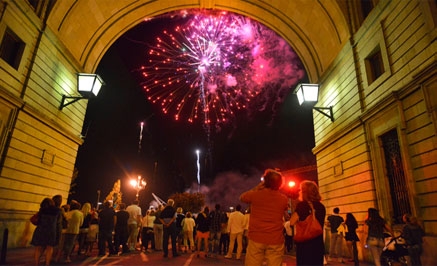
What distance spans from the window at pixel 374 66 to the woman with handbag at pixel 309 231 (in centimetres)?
842

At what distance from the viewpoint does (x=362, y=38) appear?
35.0ft

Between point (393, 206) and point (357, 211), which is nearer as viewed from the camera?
point (393, 206)

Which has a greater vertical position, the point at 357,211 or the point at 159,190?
the point at 159,190

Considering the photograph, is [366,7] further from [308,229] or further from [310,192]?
[308,229]

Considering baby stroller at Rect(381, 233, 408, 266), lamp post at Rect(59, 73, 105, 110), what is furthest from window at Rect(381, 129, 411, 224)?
lamp post at Rect(59, 73, 105, 110)

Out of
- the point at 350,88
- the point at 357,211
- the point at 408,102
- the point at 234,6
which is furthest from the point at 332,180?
the point at 234,6

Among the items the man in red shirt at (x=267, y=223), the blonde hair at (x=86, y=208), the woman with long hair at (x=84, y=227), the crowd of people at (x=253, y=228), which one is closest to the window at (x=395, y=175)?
the crowd of people at (x=253, y=228)

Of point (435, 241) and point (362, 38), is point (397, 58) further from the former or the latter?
point (435, 241)

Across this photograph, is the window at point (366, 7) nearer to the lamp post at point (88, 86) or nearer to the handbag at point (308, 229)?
the handbag at point (308, 229)

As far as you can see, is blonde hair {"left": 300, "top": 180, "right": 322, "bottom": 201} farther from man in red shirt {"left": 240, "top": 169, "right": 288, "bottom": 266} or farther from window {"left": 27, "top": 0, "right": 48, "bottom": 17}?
window {"left": 27, "top": 0, "right": 48, "bottom": 17}

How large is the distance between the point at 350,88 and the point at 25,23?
504 inches

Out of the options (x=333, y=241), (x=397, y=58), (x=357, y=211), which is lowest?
(x=333, y=241)

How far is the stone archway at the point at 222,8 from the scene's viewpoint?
12.2 m

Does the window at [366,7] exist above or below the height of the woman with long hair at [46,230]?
above
